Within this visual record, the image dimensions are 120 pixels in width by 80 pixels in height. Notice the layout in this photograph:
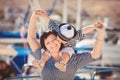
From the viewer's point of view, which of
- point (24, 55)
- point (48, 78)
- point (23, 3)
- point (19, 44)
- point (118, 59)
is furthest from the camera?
point (23, 3)

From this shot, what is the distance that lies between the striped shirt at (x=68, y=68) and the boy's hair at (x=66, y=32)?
0.15 m

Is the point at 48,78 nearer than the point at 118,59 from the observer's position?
Yes

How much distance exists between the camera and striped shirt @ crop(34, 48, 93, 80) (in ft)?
8.84

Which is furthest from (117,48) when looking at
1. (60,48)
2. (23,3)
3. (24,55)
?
(23,3)

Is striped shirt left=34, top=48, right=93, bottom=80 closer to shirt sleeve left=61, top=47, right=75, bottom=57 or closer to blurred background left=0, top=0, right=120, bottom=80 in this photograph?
shirt sleeve left=61, top=47, right=75, bottom=57

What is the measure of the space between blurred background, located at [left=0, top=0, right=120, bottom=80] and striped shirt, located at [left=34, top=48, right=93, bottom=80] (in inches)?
14.6

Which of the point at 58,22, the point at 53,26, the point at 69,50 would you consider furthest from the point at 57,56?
the point at 58,22

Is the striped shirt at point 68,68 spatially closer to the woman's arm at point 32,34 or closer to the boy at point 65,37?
the boy at point 65,37

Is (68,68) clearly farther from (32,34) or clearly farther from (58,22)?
(58,22)

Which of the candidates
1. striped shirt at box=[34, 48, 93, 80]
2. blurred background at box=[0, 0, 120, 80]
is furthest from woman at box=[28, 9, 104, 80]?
blurred background at box=[0, 0, 120, 80]

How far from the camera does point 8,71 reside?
184 inches

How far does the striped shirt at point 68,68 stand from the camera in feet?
8.84

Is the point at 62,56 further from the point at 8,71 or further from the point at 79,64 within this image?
the point at 8,71

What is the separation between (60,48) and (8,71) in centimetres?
203
